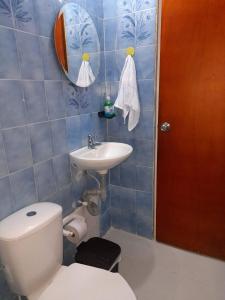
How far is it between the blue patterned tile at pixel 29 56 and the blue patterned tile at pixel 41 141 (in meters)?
0.28

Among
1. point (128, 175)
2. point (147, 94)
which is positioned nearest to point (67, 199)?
point (128, 175)

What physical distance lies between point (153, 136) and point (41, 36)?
1070 mm

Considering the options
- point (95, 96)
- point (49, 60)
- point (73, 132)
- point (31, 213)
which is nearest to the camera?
point (31, 213)

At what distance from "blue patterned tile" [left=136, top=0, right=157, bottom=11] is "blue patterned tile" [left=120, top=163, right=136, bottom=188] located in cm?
123

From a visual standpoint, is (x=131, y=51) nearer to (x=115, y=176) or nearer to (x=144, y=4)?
(x=144, y=4)

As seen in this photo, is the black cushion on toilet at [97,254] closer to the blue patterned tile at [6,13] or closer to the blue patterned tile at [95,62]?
the blue patterned tile at [95,62]

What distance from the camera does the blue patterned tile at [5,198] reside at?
112cm

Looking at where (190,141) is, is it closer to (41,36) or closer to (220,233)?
(220,233)

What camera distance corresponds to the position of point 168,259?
1.87m

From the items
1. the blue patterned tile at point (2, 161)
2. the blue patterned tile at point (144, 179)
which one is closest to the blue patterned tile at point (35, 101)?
the blue patterned tile at point (2, 161)

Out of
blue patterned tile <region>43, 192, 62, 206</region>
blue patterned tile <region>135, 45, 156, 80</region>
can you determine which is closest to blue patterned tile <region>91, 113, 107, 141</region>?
blue patterned tile <region>135, 45, 156, 80</region>

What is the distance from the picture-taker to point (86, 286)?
111 cm

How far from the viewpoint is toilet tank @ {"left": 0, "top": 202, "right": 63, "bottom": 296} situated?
1.00 metres

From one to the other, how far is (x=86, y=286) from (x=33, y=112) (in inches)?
37.5
